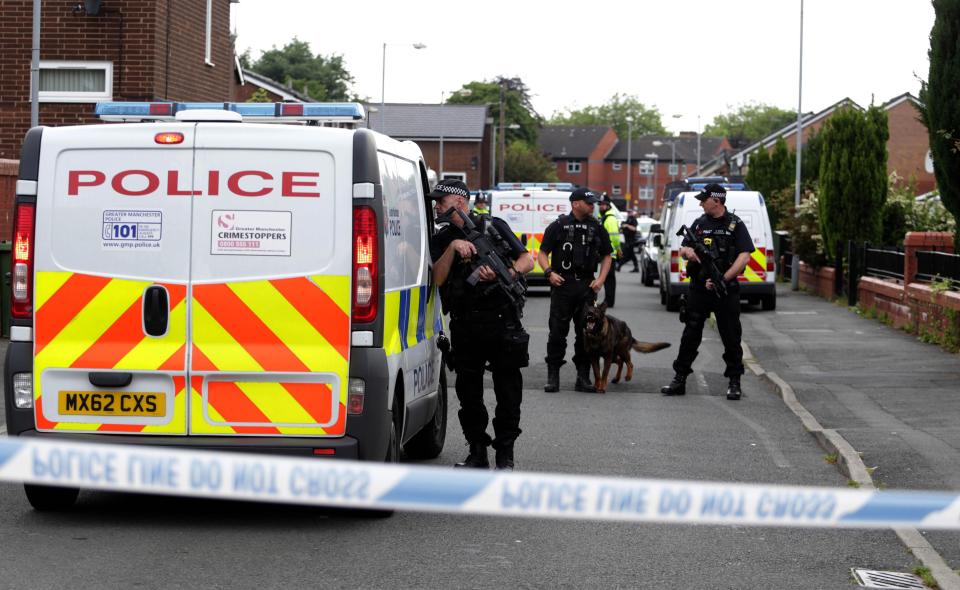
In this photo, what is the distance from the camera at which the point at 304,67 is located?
128625 mm

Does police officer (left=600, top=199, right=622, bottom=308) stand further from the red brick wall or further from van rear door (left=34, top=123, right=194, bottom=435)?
the red brick wall

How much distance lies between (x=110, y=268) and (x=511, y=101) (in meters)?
127

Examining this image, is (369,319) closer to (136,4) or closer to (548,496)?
(548,496)

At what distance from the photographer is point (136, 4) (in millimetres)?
22078

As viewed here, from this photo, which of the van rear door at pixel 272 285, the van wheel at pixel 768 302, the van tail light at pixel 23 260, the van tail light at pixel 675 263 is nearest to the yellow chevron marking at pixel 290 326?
the van rear door at pixel 272 285

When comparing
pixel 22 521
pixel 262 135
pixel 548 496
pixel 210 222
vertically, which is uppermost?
pixel 262 135

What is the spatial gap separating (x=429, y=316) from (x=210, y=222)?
1.97 meters

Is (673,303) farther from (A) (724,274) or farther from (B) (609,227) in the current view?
(A) (724,274)

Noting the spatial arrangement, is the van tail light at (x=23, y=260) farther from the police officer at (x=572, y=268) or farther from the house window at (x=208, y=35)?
the house window at (x=208, y=35)

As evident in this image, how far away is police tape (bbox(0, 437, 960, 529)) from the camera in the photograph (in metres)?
3.69

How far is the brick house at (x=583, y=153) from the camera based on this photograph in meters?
163

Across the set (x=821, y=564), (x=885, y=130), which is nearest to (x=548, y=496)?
(x=821, y=564)

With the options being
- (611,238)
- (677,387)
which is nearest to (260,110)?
(677,387)

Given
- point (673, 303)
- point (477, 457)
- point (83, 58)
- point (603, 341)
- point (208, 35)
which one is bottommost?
point (477, 457)
